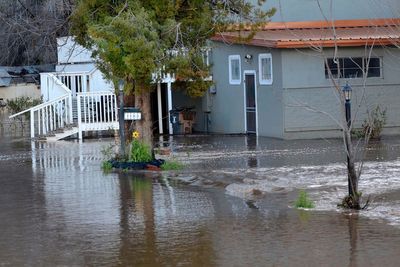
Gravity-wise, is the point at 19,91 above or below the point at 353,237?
above

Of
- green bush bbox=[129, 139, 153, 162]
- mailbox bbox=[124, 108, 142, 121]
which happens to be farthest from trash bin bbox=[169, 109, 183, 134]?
green bush bbox=[129, 139, 153, 162]

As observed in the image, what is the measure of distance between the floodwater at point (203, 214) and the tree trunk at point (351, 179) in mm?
247

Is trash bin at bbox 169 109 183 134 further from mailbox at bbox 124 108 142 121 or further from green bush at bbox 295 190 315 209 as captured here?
green bush at bbox 295 190 315 209

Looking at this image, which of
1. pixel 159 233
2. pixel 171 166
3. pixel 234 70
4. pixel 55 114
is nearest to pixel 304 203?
pixel 159 233

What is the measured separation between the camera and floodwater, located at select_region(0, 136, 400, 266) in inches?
380

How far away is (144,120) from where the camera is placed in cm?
1916

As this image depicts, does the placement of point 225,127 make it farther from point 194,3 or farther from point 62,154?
point 194,3

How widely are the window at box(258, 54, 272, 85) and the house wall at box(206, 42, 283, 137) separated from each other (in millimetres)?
170

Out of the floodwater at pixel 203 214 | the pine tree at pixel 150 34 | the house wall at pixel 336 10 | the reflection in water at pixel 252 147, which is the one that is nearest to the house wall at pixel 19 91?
the house wall at pixel 336 10

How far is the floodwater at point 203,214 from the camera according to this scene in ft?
31.7

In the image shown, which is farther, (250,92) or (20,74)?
(20,74)

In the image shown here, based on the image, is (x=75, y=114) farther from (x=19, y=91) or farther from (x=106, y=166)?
(x=19, y=91)

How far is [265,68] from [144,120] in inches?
341

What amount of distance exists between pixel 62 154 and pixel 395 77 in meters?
10.6
